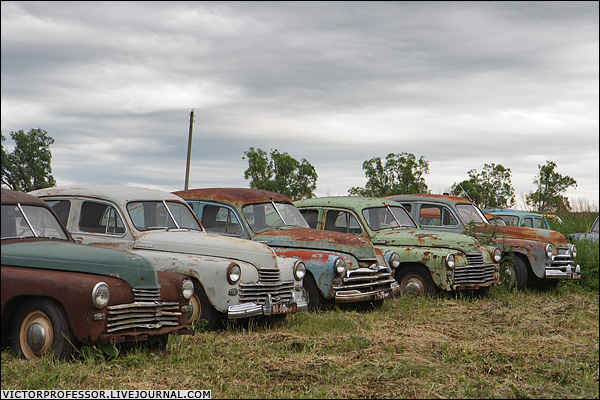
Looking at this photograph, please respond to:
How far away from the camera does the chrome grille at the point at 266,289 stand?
26.6 ft

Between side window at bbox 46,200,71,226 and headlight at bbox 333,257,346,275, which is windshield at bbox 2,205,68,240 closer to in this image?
side window at bbox 46,200,71,226

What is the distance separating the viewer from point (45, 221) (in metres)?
6.92

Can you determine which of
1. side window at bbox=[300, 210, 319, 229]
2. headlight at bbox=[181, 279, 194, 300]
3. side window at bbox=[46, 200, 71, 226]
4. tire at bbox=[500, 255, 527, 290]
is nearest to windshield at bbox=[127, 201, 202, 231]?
side window at bbox=[46, 200, 71, 226]

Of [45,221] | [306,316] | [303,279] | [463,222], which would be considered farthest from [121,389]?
[463,222]

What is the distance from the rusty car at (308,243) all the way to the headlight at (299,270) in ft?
2.03

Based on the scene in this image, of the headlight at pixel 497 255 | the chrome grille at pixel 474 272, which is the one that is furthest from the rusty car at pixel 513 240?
the chrome grille at pixel 474 272

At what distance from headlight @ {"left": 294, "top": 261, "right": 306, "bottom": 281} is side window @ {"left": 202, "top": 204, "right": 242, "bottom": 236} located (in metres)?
1.54

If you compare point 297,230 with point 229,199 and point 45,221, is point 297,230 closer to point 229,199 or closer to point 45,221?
point 229,199

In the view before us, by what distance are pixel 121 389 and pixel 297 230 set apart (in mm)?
5649

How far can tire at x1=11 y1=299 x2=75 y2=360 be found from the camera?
229 inches

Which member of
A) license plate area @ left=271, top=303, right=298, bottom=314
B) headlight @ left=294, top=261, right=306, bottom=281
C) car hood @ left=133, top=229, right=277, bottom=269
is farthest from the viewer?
headlight @ left=294, top=261, right=306, bottom=281

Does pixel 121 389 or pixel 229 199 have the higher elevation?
pixel 229 199

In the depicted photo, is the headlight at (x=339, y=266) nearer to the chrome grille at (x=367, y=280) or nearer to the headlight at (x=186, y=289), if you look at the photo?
the chrome grille at (x=367, y=280)

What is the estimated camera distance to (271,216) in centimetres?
1077
